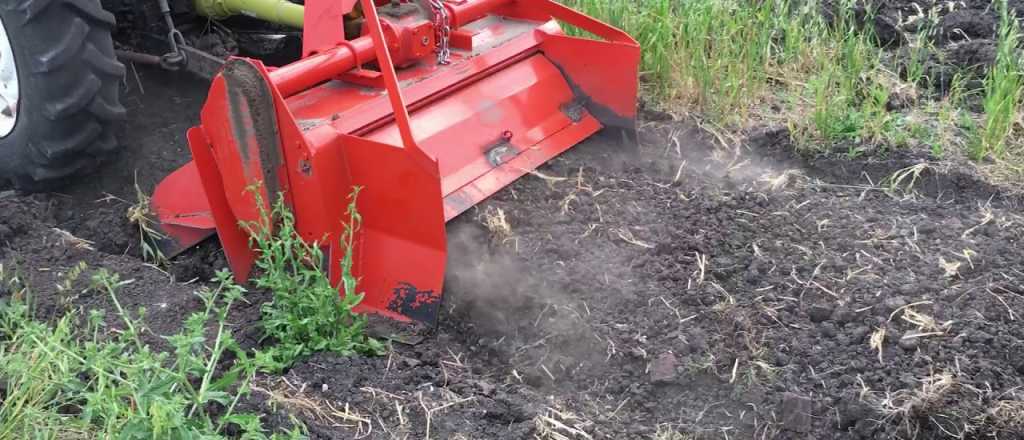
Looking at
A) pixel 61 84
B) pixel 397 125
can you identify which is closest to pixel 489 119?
pixel 397 125

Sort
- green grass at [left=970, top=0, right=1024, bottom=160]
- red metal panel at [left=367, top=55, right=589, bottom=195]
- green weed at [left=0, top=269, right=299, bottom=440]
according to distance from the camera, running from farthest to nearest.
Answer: green grass at [left=970, top=0, right=1024, bottom=160]
red metal panel at [left=367, top=55, right=589, bottom=195]
green weed at [left=0, top=269, right=299, bottom=440]

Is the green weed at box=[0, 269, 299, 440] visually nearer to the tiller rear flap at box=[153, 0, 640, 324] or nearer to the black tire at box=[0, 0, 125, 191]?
the tiller rear flap at box=[153, 0, 640, 324]

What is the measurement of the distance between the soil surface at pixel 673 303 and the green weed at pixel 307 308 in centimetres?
6

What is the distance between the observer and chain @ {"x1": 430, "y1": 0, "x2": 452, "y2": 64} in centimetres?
357

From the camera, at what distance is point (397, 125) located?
3.19 meters

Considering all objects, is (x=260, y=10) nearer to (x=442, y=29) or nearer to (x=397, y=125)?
(x=442, y=29)

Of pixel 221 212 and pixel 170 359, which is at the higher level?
pixel 221 212

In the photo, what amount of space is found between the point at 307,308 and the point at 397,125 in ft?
2.05

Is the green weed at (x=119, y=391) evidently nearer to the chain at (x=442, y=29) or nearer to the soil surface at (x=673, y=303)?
the soil surface at (x=673, y=303)

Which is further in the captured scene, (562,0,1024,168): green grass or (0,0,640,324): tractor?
(562,0,1024,168): green grass

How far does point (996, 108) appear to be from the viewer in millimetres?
4023

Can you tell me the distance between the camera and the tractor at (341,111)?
3.01 metres

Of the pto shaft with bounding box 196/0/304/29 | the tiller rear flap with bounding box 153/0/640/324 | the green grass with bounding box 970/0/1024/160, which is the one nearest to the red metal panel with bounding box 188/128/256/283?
the tiller rear flap with bounding box 153/0/640/324

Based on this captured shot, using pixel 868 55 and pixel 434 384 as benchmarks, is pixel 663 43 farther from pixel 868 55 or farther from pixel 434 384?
pixel 434 384
